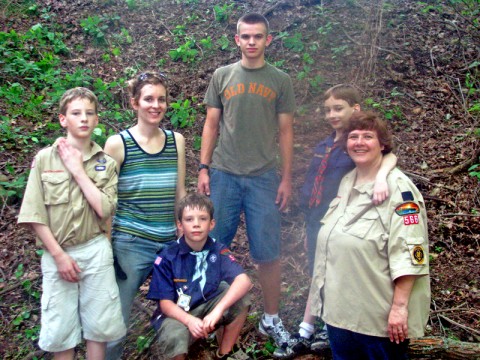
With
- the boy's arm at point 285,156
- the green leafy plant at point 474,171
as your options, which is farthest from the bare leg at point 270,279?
the green leafy plant at point 474,171

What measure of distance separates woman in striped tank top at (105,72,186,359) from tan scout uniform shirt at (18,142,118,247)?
25cm

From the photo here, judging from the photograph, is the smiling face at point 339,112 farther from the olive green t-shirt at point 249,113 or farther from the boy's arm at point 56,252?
the boy's arm at point 56,252

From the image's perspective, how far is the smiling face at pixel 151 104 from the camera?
3365 millimetres

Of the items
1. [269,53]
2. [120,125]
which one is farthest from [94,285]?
[269,53]

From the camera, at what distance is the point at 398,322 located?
8.82 feet

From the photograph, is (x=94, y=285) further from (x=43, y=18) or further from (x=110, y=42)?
(x=43, y=18)

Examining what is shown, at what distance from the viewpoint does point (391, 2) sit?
379 inches

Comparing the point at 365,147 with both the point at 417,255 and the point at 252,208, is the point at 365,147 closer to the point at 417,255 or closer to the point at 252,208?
the point at 417,255

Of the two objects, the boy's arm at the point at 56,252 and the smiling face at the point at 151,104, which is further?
the smiling face at the point at 151,104

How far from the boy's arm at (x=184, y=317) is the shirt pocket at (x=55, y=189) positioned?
3.06ft

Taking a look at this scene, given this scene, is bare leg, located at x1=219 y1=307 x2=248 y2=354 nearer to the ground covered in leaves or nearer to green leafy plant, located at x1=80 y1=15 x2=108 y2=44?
the ground covered in leaves

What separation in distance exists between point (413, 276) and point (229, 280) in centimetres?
123

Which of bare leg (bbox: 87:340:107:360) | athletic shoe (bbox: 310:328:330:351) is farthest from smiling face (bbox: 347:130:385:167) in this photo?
bare leg (bbox: 87:340:107:360)

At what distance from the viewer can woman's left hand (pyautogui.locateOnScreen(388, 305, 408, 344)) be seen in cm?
269
